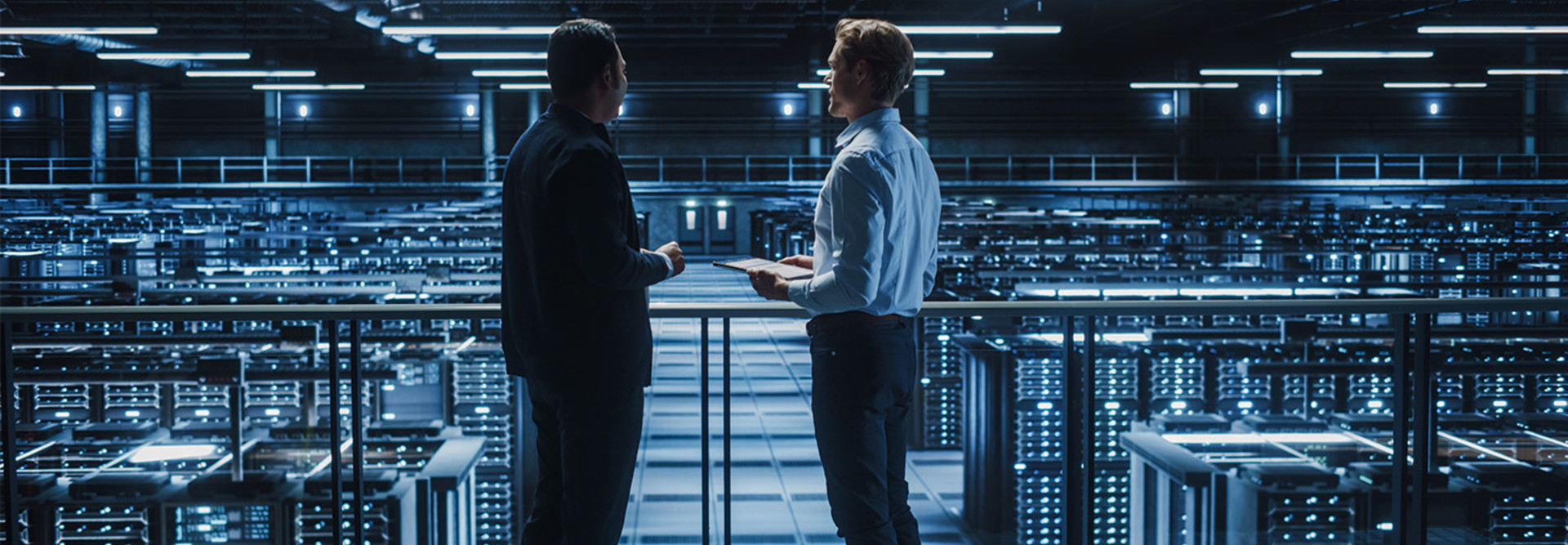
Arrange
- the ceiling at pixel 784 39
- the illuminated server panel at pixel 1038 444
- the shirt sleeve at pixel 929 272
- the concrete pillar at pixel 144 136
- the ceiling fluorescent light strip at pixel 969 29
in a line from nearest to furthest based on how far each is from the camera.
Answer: the shirt sleeve at pixel 929 272 < the illuminated server panel at pixel 1038 444 < the ceiling fluorescent light strip at pixel 969 29 < the ceiling at pixel 784 39 < the concrete pillar at pixel 144 136

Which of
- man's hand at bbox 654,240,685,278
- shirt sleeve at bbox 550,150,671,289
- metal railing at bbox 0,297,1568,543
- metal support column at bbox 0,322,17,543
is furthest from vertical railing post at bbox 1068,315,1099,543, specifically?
metal support column at bbox 0,322,17,543

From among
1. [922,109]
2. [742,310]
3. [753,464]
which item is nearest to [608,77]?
[742,310]

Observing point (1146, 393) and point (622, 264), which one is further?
point (1146, 393)

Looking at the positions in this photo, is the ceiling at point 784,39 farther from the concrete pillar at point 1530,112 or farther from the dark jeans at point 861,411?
the dark jeans at point 861,411

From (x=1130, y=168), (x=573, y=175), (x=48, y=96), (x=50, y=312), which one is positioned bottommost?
(x=50, y=312)

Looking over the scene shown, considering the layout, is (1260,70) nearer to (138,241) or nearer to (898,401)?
(138,241)

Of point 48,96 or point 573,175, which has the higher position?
point 48,96

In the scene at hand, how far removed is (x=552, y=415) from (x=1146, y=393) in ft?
12.4

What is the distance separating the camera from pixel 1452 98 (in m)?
22.5

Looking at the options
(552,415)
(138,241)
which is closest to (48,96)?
(138,241)

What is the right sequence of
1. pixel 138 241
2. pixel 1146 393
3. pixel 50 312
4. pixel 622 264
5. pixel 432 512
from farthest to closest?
pixel 138 241 < pixel 1146 393 < pixel 432 512 < pixel 50 312 < pixel 622 264

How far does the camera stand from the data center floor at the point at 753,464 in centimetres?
305

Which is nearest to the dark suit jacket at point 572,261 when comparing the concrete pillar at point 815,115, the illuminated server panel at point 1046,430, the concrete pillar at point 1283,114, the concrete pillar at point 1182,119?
the illuminated server panel at point 1046,430

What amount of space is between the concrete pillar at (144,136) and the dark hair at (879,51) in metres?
23.2
